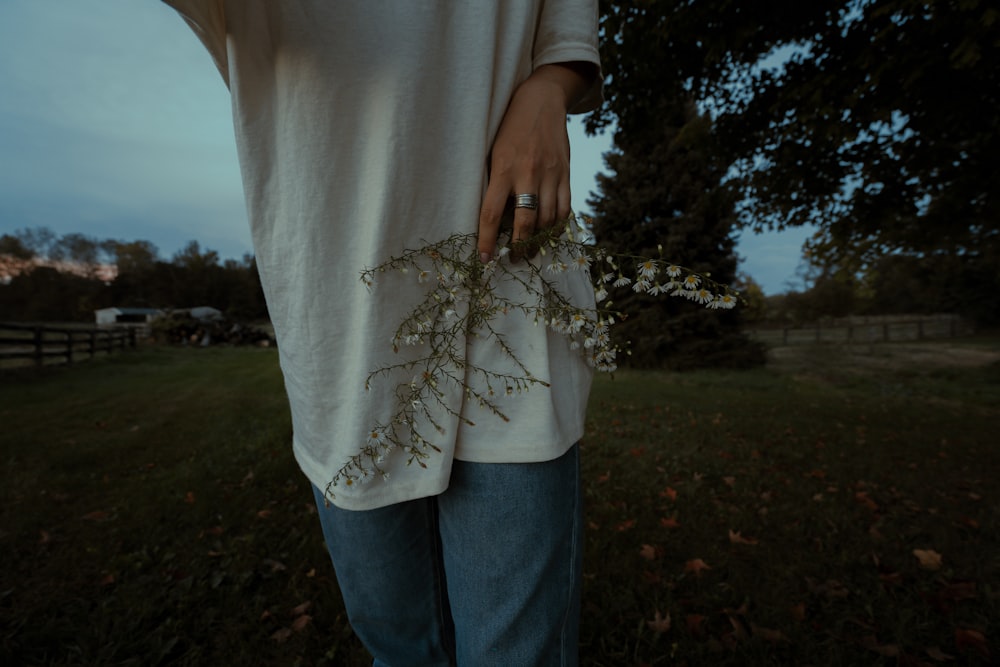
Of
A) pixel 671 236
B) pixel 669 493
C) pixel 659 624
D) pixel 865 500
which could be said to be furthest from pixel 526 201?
pixel 671 236

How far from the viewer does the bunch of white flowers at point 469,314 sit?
792mm

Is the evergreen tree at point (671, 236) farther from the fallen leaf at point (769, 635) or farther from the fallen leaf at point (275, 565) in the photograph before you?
the fallen leaf at point (275, 565)

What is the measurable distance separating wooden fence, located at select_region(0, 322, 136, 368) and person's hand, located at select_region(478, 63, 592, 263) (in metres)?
11.4

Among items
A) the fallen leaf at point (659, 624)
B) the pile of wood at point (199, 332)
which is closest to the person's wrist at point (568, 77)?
the fallen leaf at point (659, 624)

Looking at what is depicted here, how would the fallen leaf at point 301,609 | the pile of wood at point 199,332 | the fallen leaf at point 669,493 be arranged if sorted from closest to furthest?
the fallen leaf at point 301,609 → the fallen leaf at point 669,493 → the pile of wood at point 199,332

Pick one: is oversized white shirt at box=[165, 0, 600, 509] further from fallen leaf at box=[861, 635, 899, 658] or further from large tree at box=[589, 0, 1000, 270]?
large tree at box=[589, 0, 1000, 270]

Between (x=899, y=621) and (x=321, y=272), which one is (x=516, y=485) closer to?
(x=321, y=272)

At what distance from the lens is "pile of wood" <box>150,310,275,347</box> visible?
1805cm

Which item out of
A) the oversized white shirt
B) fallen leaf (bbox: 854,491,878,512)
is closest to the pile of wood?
fallen leaf (bbox: 854,491,878,512)

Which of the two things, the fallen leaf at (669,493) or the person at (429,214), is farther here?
the fallen leaf at (669,493)

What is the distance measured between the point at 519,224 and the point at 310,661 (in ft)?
7.62

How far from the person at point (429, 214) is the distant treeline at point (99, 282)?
20313 millimetres

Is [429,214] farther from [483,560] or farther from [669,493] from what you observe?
[669,493]

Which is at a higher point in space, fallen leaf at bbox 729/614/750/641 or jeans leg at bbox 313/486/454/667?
jeans leg at bbox 313/486/454/667
